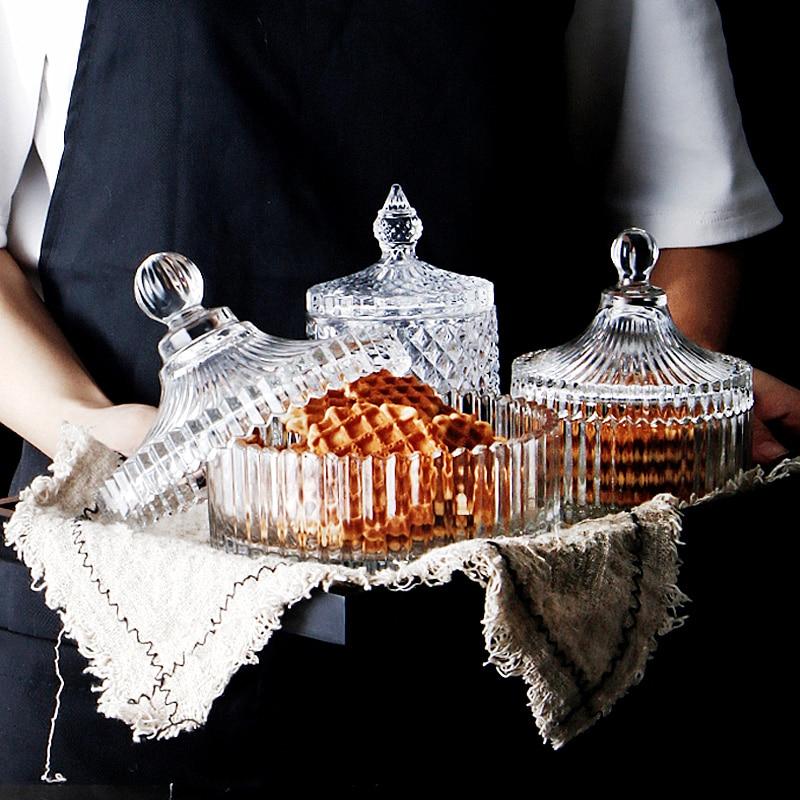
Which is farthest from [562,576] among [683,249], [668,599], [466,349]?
[683,249]

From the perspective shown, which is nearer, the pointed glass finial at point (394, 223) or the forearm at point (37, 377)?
the pointed glass finial at point (394, 223)

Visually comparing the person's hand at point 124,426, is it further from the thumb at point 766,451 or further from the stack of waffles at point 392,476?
the thumb at point 766,451

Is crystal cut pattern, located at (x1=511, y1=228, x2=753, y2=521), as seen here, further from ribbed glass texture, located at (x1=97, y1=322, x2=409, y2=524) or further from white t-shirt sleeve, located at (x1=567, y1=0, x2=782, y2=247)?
white t-shirt sleeve, located at (x1=567, y1=0, x2=782, y2=247)

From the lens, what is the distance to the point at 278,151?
916 mm

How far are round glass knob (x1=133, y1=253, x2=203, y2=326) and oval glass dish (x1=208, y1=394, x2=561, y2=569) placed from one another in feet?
0.21

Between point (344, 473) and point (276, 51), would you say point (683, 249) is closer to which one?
point (276, 51)

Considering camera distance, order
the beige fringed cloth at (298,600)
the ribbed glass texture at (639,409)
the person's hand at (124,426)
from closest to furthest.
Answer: the beige fringed cloth at (298,600) < the ribbed glass texture at (639,409) < the person's hand at (124,426)

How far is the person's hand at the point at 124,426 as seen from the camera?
2.42 ft

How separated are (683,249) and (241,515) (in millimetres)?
585

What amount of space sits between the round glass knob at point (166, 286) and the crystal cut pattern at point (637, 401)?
0.18 meters

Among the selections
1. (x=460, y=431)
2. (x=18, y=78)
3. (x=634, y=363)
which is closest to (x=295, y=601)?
(x=460, y=431)

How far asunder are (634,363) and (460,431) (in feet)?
0.40

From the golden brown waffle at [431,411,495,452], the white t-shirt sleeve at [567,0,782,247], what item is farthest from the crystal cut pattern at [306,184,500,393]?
the white t-shirt sleeve at [567,0,782,247]

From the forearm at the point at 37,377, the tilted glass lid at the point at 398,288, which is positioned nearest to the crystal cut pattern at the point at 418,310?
the tilted glass lid at the point at 398,288
